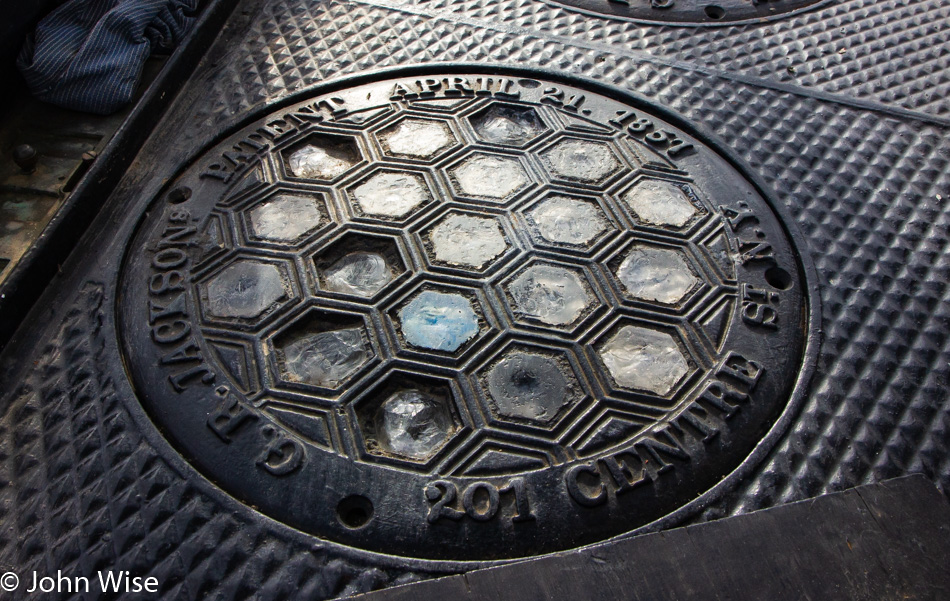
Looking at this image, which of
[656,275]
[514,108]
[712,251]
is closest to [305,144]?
[514,108]

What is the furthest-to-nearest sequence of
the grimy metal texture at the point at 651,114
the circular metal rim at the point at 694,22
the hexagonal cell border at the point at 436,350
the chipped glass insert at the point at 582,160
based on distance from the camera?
the circular metal rim at the point at 694,22, the chipped glass insert at the point at 582,160, the hexagonal cell border at the point at 436,350, the grimy metal texture at the point at 651,114

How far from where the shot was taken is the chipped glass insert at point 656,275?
5.94 feet

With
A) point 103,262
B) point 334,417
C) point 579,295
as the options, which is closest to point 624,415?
point 579,295

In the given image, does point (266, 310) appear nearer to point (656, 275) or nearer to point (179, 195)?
point (179, 195)

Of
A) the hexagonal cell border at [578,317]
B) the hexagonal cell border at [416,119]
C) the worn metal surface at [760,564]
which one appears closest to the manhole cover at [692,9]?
the hexagonal cell border at [416,119]

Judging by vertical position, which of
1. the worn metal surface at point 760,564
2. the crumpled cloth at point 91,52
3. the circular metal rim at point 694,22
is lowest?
the worn metal surface at point 760,564

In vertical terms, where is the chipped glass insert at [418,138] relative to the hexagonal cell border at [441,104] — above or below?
below

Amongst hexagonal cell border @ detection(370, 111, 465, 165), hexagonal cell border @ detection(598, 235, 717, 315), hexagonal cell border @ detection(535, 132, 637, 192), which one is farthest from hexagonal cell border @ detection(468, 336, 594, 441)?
hexagonal cell border @ detection(370, 111, 465, 165)

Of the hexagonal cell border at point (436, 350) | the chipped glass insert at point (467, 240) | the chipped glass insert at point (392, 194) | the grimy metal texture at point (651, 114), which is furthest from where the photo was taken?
the chipped glass insert at point (392, 194)

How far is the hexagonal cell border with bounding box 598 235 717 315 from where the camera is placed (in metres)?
1.78

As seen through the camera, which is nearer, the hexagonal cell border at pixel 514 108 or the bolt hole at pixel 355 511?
the bolt hole at pixel 355 511

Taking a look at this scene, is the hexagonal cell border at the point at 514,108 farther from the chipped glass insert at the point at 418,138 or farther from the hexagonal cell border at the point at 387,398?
the hexagonal cell border at the point at 387,398

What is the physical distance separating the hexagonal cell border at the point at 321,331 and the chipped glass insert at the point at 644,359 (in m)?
0.56

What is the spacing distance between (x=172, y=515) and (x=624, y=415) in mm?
1006
